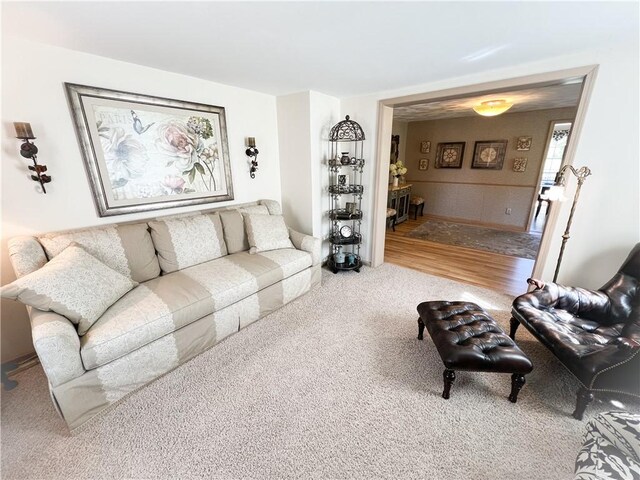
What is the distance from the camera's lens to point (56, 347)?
54.4 inches

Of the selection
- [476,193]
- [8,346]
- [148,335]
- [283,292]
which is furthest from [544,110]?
[8,346]

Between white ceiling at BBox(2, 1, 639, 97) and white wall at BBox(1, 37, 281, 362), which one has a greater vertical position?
white ceiling at BBox(2, 1, 639, 97)

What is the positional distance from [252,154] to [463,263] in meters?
3.25

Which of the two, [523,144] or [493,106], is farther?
[523,144]

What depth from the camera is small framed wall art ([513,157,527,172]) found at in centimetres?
521

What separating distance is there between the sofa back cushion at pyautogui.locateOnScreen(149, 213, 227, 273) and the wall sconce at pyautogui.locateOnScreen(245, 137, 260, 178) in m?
0.77

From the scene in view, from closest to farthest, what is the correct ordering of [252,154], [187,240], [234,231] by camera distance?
[187,240] < [234,231] < [252,154]

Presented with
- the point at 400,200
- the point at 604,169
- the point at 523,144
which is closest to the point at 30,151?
the point at 604,169

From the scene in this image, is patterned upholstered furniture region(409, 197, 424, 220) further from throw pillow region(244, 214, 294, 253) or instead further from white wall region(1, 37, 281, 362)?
white wall region(1, 37, 281, 362)

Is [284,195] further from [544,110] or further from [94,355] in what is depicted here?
[544,110]

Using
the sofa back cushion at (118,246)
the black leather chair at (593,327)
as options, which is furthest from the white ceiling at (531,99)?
the sofa back cushion at (118,246)

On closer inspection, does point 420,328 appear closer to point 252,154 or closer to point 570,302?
point 570,302

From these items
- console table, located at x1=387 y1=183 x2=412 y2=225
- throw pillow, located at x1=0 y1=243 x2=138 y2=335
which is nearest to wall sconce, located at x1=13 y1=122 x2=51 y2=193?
throw pillow, located at x1=0 y1=243 x2=138 y2=335

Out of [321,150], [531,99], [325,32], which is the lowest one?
[321,150]
